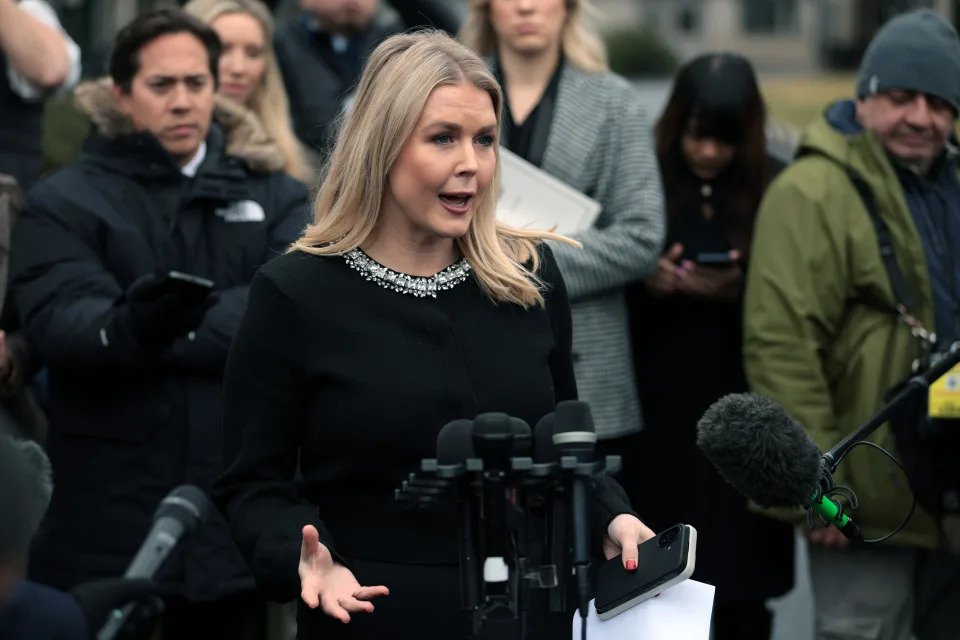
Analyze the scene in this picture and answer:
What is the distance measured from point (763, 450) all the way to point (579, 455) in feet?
2.37

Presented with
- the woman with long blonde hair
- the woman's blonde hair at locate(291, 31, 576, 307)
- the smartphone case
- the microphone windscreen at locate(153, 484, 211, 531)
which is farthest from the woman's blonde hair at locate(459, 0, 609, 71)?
the smartphone case

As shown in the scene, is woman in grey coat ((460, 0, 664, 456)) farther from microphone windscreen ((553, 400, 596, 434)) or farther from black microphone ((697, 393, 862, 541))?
microphone windscreen ((553, 400, 596, 434))

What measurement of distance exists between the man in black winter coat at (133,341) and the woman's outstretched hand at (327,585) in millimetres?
1776

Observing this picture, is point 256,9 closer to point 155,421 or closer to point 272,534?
point 155,421

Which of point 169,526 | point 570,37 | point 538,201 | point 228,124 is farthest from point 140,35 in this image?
point 169,526

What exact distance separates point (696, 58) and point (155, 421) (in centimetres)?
246

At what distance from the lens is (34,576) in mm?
5602

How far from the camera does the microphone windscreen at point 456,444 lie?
10.4ft

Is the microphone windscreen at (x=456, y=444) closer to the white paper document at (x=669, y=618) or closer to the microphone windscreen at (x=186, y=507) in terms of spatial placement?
the white paper document at (x=669, y=618)

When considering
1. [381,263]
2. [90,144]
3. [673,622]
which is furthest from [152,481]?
[673,622]

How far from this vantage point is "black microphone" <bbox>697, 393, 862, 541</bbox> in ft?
12.2

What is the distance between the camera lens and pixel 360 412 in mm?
3889

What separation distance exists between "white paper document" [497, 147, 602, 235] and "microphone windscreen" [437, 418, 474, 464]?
2.89 metres

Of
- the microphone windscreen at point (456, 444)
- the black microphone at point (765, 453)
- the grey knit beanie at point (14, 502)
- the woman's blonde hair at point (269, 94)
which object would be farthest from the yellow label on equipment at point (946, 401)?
the grey knit beanie at point (14, 502)
